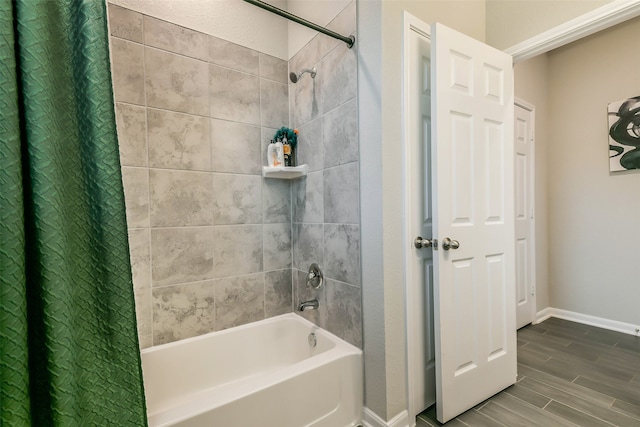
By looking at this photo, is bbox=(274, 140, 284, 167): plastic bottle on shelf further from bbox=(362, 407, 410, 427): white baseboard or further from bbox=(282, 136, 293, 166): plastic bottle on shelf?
bbox=(362, 407, 410, 427): white baseboard

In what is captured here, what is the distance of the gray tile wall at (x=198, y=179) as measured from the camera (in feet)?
5.24

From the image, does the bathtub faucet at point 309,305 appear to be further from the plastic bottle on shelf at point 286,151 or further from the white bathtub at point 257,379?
the plastic bottle on shelf at point 286,151

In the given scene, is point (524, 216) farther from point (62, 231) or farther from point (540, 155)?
point (62, 231)

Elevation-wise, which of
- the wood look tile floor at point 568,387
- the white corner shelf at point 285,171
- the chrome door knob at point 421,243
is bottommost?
the wood look tile floor at point 568,387

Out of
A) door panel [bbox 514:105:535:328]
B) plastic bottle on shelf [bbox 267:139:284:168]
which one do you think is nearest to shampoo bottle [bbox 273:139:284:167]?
plastic bottle on shelf [bbox 267:139:284:168]

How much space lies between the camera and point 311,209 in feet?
6.26

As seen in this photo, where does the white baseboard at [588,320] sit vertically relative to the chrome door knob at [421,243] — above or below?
below

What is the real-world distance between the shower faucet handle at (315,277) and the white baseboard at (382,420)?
712mm

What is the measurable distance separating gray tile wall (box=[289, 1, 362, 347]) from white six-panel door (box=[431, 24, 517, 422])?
419mm

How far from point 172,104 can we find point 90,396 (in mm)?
1469

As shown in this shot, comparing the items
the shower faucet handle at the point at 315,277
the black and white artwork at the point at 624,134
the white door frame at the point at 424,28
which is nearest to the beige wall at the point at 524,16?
the white door frame at the point at 424,28

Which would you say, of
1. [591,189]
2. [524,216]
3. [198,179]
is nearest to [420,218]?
[198,179]

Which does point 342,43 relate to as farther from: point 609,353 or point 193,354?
point 609,353

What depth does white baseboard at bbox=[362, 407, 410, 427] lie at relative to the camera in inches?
56.7
